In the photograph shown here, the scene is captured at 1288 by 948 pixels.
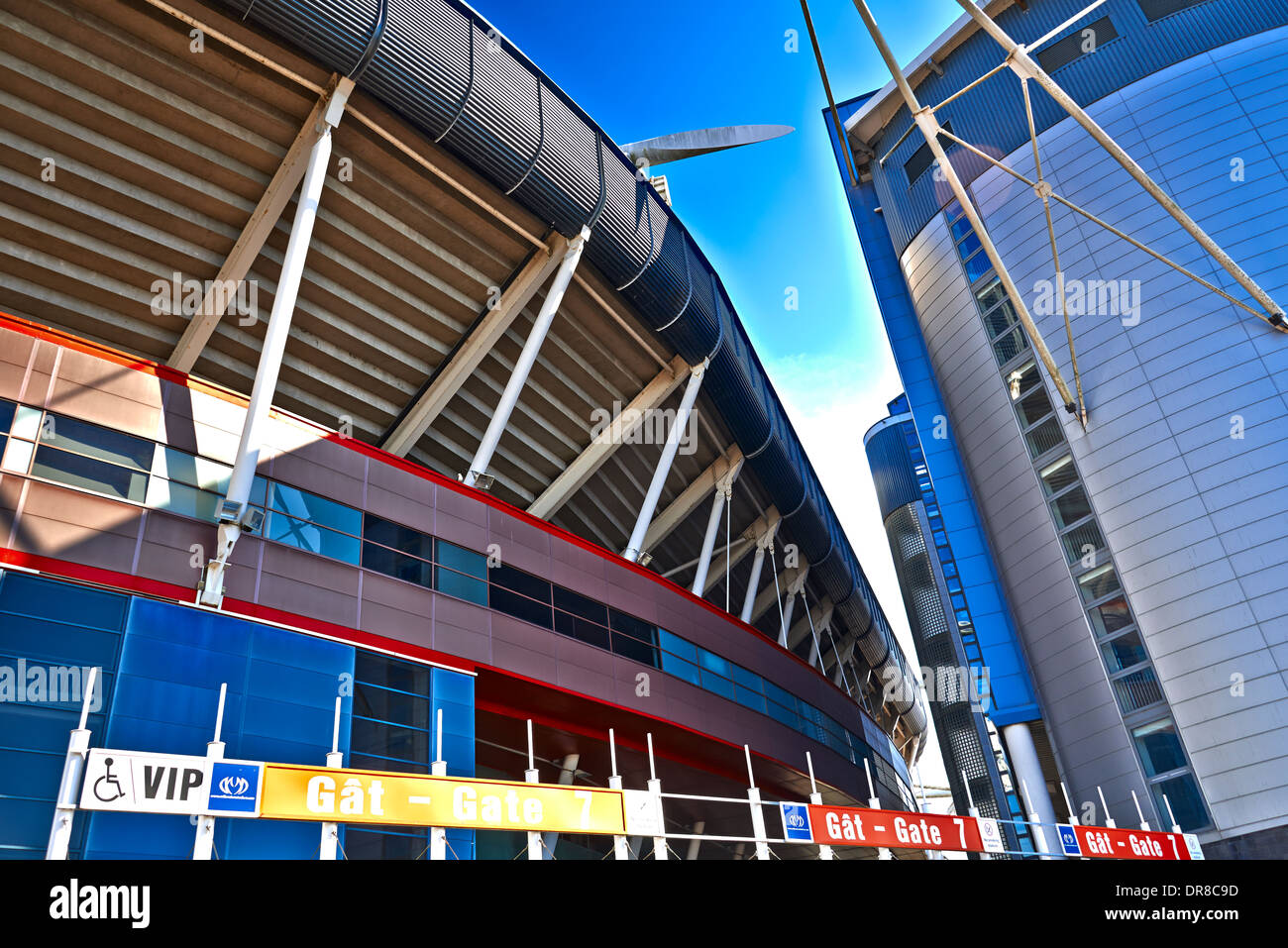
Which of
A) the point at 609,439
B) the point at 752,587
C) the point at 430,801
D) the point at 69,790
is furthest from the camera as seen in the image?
the point at 752,587

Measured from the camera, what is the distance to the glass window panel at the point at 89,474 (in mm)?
15914

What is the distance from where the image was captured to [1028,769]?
3253cm

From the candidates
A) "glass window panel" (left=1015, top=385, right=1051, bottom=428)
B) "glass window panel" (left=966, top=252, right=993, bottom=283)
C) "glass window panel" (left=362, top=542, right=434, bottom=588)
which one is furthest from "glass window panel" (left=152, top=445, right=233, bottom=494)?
"glass window panel" (left=966, top=252, right=993, bottom=283)

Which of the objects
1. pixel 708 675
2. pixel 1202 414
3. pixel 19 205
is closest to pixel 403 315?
pixel 19 205

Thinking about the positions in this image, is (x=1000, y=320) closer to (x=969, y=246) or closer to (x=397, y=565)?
(x=969, y=246)

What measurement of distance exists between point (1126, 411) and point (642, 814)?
25.8 metres

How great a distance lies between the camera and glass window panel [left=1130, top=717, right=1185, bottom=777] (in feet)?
91.6

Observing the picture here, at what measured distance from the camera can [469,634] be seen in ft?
67.3

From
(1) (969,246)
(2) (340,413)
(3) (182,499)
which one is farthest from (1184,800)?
(3) (182,499)

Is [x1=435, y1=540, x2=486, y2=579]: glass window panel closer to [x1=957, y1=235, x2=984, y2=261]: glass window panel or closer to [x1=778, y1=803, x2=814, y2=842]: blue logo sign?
[x1=778, y1=803, x2=814, y2=842]: blue logo sign

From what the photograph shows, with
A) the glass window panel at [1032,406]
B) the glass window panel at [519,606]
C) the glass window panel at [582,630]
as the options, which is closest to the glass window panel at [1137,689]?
the glass window panel at [1032,406]

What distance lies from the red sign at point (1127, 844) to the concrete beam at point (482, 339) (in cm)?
1864
